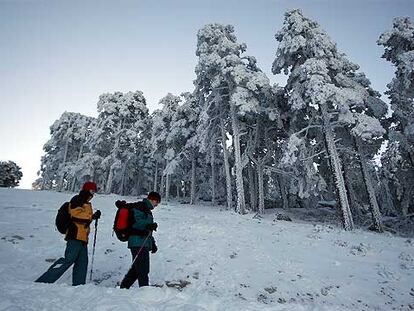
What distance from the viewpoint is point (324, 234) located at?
1515 centimetres

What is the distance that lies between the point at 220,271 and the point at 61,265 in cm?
447

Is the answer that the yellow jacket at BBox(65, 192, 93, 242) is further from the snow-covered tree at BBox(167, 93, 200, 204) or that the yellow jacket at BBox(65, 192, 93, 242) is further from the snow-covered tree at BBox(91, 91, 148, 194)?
the snow-covered tree at BBox(91, 91, 148, 194)

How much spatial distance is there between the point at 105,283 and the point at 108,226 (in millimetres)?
6593

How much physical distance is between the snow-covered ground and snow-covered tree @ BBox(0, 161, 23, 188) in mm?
42140

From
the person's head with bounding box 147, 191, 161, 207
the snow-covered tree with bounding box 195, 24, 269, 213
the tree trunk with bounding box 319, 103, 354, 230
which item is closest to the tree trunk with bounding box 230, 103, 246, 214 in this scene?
the snow-covered tree with bounding box 195, 24, 269, 213

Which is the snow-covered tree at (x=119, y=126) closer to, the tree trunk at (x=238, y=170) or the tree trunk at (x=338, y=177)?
the tree trunk at (x=238, y=170)

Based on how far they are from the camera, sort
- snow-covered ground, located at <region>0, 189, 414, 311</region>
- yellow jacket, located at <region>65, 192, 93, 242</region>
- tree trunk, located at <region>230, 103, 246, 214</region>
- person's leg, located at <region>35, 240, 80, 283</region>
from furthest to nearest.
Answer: tree trunk, located at <region>230, 103, 246, 214</region>, yellow jacket, located at <region>65, 192, 93, 242</region>, person's leg, located at <region>35, 240, 80, 283</region>, snow-covered ground, located at <region>0, 189, 414, 311</region>

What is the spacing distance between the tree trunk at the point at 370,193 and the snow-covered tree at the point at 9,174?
49658 mm

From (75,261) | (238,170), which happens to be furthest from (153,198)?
(238,170)

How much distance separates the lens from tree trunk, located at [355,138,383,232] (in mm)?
18991

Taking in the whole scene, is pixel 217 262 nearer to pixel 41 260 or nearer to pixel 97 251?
pixel 97 251

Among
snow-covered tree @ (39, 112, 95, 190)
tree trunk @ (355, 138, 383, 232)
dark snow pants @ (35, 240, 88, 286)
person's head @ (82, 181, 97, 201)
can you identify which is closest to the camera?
dark snow pants @ (35, 240, 88, 286)

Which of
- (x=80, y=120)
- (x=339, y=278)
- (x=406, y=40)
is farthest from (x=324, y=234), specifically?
(x=80, y=120)

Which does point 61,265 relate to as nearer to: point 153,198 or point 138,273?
point 138,273
